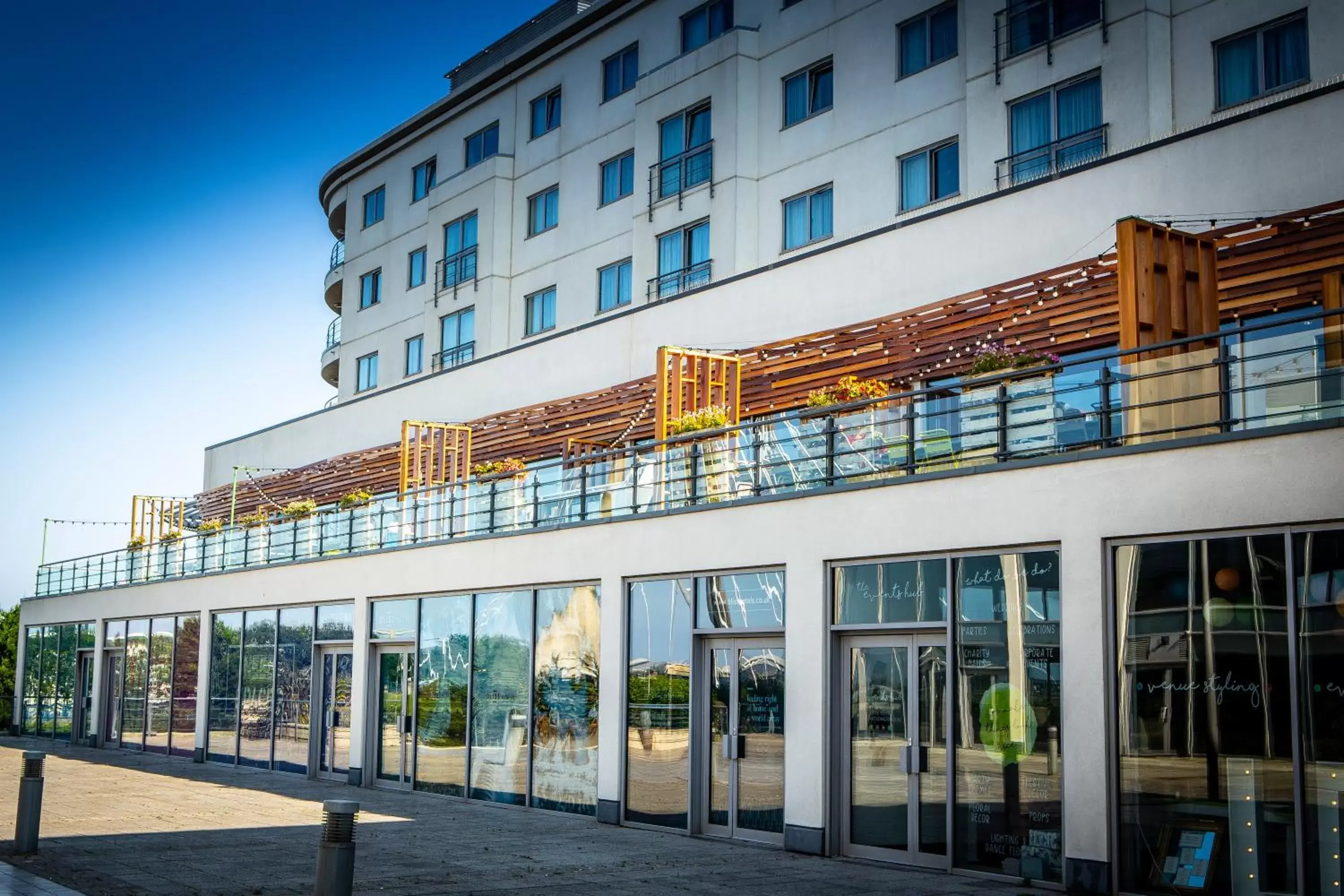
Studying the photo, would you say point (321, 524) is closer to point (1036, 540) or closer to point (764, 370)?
point (764, 370)

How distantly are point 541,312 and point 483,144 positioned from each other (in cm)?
564

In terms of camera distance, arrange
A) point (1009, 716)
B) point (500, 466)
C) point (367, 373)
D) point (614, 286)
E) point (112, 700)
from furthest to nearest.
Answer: point (367, 373)
point (112, 700)
point (614, 286)
point (500, 466)
point (1009, 716)

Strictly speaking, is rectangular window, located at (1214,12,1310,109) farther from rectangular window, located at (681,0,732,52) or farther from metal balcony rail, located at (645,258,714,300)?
rectangular window, located at (681,0,732,52)

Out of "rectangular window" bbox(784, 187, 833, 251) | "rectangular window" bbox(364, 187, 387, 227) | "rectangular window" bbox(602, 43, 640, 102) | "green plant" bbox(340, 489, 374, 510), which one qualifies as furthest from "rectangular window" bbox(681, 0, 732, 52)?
"rectangular window" bbox(364, 187, 387, 227)

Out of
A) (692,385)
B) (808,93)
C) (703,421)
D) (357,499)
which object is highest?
(808,93)

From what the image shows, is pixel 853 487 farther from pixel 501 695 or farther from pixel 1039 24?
pixel 1039 24

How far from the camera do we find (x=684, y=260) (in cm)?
2934

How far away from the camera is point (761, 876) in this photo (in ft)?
40.9

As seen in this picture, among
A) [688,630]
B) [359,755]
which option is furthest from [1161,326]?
[359,755]

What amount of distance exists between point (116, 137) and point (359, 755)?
438 inches

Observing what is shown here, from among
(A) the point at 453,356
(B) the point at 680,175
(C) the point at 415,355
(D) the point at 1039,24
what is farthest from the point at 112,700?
(D) the point at 1039,24

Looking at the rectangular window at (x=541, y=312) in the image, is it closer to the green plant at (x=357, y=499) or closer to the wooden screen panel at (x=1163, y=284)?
the green plant at (x=357, y=499)

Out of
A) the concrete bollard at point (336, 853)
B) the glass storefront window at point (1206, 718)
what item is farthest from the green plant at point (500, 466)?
the concrete bollard at point (336, 853)

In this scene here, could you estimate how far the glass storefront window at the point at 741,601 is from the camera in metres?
15.2
